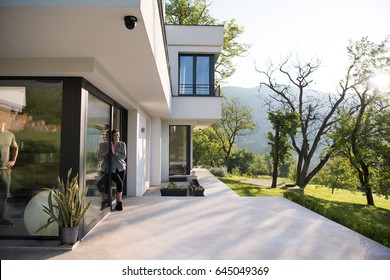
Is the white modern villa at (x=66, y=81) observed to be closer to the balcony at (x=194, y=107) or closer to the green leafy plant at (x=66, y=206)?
the green leafy plant at (x=66, y=206)

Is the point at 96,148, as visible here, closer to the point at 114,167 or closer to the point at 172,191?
the point at 114,167

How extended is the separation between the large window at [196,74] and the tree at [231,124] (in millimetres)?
16879

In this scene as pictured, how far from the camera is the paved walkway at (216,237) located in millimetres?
4051

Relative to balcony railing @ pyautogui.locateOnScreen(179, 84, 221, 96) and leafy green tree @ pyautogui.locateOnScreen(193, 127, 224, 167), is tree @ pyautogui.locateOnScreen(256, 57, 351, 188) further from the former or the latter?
leafy green tree @ pyautogui.locateOnScreen(193, 127, 224, 167)

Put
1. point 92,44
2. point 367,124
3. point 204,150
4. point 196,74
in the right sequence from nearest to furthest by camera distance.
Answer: point 92,44, point 196,74, point 367,124, point 204,150

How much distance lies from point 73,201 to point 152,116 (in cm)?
832

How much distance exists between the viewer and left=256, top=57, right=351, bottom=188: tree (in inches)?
762

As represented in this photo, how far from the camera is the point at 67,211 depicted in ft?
13.9

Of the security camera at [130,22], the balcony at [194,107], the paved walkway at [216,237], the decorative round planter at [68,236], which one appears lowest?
the paved walkway at [216,237]

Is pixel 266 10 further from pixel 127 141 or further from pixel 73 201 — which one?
pixel 73 201

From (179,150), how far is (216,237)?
991 centimetres

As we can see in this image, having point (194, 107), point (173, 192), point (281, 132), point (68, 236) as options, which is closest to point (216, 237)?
point (68, 236)

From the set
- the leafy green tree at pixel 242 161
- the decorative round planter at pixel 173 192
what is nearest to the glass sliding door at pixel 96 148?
the decorative round planter at pixel 173 192
